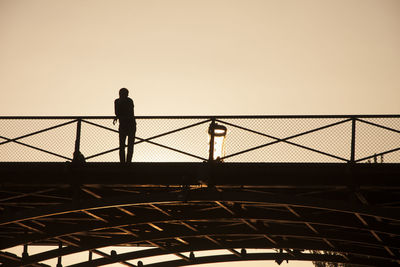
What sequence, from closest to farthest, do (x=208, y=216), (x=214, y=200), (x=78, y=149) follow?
(x=214, y=200) → (x=78, y=149) → (x=208, y=216)

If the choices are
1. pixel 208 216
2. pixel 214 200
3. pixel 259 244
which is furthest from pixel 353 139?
pixel 259 244

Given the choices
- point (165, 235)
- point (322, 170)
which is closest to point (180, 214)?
point (165, 235)

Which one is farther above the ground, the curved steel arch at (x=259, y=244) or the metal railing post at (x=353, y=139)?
the metal railing post at (x=353, y=139)

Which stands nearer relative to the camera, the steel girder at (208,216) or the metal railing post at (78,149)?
the steel girder at (208,216)

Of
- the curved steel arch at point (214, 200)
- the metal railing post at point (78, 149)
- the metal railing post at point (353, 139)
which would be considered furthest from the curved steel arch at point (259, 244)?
the metal railing post at point (353, 139)

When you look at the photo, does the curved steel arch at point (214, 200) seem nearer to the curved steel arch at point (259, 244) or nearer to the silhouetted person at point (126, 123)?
the silhouetted person at point (126, 123)

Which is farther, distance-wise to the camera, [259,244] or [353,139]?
[259,244]

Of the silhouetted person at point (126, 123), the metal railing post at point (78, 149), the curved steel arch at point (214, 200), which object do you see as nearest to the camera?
the curved steel arch at point (214, 200)

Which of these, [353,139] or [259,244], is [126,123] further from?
[259,244]

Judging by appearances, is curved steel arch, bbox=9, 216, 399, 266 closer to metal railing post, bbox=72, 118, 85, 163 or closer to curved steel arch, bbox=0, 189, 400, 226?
curved steel arch, bbox=0, 189, 400, 226

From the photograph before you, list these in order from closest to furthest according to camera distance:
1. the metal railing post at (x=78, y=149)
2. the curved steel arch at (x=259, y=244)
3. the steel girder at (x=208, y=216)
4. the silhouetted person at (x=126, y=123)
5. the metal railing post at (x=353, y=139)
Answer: the metal railing post at (x=353, y=139)
the steel girder at (x=208, y=216)
the silhouetted person at (x=126, y=123)
the metal railing post at (x=78, y=149)
the curved steel arch at (x=259, y=244)

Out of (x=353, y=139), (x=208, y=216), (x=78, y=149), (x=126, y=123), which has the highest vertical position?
(x=126, y=123)

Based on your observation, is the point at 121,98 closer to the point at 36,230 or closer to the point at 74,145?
the point at 74,145

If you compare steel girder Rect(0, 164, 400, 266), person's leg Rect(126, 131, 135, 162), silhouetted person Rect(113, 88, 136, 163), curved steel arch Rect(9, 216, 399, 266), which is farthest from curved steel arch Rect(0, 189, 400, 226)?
curved steel arch Rect(9, 216, 399, 266)
